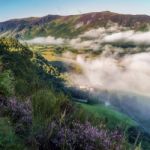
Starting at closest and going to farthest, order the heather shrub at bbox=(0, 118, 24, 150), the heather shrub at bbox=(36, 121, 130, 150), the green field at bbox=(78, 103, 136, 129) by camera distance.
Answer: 1. the heather shrub at bbox=(0, 118, 24, 150)
2. the heather shrub at bbox=(36, 121, 130, 150)
3. the green field at bbox=(78, 103, 136, 129)

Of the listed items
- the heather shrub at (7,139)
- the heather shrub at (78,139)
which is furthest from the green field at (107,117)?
the heather shrub at (7,139)

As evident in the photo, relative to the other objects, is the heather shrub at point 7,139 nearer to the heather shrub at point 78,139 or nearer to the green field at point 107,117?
the heather shrub at point 78,139

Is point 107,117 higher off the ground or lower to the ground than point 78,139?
lower

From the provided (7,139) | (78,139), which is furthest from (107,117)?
(7,139)

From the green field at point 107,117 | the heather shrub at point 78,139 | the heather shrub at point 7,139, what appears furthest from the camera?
the green field at point 107,117

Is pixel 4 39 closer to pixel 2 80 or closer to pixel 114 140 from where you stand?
pixel 2 80

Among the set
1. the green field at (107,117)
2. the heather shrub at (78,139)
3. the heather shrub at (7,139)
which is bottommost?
the green field at (107,117)

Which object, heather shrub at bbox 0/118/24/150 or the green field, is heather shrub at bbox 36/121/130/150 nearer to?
heather shrub at bbox 0/118/24/150

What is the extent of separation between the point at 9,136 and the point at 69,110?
12.1 feet

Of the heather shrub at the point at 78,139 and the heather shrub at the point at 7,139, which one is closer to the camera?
the heather shrub at the point at 7,139

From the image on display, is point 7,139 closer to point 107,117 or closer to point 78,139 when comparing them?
point 78,139

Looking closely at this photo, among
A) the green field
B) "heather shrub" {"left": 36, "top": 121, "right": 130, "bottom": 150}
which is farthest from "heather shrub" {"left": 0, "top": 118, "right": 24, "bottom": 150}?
the green field

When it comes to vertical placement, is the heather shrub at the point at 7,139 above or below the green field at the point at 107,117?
above

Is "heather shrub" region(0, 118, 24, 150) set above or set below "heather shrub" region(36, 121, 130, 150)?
above
